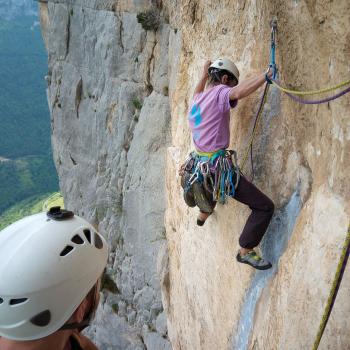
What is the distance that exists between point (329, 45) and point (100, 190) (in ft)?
29.9

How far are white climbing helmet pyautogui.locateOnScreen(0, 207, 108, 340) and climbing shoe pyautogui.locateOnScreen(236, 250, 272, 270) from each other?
7.22 ft

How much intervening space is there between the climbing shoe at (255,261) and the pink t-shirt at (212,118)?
1.15 meters

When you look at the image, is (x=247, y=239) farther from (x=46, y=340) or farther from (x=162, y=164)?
(x=162, y=164)

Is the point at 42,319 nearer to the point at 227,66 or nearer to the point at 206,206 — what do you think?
the point at 206,206

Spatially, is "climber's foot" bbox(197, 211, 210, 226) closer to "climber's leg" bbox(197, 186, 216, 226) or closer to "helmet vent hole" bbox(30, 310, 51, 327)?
"climber's leg" bbox(197, 186, 216, 226)

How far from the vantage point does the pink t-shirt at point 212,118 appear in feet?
A: 13.7

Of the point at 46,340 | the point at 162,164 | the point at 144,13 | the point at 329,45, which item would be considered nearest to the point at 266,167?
the point at 329,45

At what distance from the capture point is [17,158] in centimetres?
6812

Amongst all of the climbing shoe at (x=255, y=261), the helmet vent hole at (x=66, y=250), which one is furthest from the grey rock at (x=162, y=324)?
the helmet vent hole at (x=66, y=250)

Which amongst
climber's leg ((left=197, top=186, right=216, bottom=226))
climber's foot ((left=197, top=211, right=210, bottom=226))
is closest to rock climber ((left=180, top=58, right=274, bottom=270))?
climber's leg ((left=197, top=186, right=216, bottom=226))

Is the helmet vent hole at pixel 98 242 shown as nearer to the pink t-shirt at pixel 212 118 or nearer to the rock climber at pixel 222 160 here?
the rock climber at pixel 222 160

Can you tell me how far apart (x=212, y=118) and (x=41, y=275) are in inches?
99.5

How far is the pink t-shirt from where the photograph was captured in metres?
4.19

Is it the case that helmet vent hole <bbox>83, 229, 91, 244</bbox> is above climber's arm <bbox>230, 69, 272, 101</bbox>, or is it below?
below
